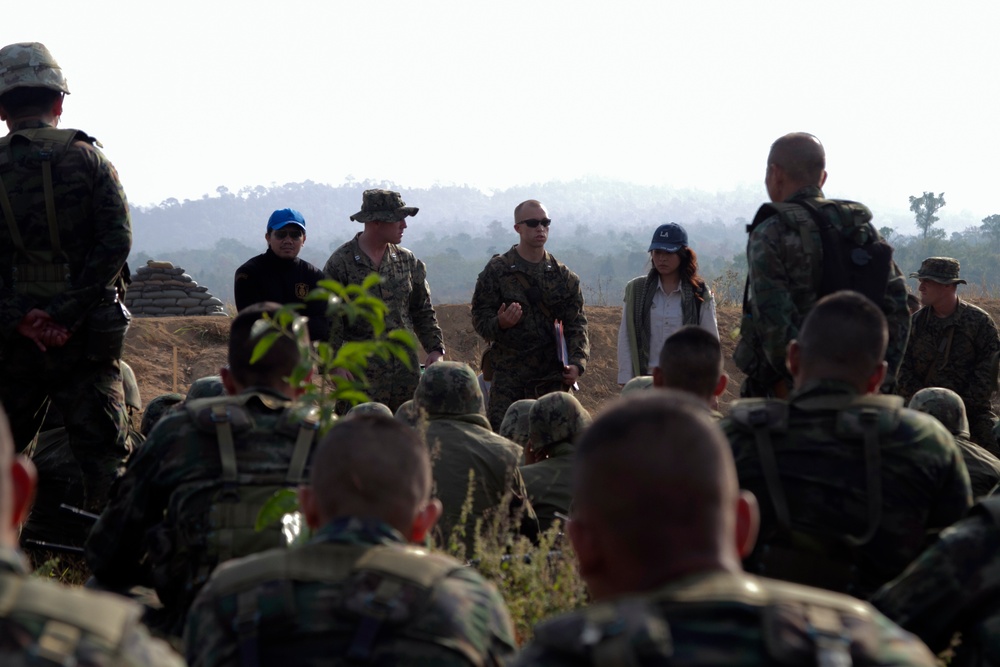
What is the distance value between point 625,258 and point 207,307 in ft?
251

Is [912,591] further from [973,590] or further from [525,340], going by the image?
[525,340]

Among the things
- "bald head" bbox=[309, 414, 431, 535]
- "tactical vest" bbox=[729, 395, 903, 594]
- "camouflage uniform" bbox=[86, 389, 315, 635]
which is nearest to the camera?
"bald head" bbox=[309, 414, 431, 535]

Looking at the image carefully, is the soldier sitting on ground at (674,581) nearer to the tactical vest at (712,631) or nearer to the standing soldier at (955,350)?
the tactical vest at (712,631)

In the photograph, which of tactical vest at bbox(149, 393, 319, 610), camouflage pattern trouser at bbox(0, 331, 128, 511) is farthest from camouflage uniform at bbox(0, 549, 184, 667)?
camouflage pattern trouser at bbox(0, 331, 128, 511)

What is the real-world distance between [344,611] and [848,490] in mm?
1696

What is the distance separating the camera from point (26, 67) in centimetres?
534

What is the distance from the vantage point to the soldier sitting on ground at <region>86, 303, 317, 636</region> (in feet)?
11.4

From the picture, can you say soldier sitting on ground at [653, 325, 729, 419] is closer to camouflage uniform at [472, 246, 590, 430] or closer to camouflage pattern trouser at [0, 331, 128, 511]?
camouflage pattern trouser at [0, 331, 128, 511]

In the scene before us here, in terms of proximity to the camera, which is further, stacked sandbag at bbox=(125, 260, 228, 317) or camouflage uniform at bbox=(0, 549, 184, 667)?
stacked sandbag at bbox=(125, 260, 228, 317)

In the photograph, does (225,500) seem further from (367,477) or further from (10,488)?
(10,488)

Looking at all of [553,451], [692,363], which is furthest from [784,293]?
[553,451]

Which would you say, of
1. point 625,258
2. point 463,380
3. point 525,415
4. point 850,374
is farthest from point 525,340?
point 625,258

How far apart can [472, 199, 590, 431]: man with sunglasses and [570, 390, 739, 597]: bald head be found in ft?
20.9

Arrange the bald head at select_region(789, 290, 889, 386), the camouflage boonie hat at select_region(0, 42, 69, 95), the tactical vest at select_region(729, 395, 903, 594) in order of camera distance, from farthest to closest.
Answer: the camouflage boonie hat at select_region(0, 42, 69, 95) → the bald head at select_region(789, 290, 889, 386) → the tactical vest at select_region(729, 395, 903, 594)
